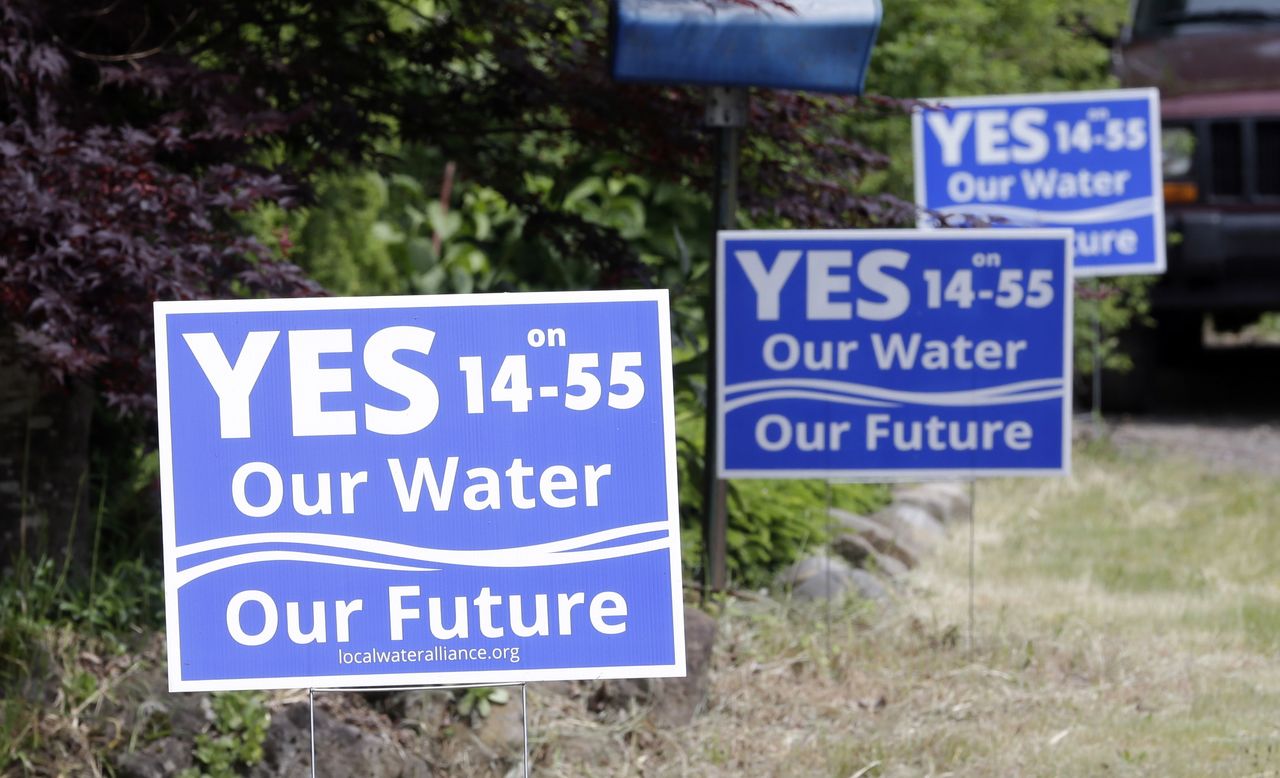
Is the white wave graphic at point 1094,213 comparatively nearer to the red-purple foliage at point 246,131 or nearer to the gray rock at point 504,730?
the red-purple foliage at point 246,131

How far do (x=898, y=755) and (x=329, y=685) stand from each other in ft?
5.72

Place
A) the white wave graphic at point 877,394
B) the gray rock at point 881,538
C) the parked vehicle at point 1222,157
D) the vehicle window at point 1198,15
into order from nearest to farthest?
the white wave graphic at point 877,394 < the gray rock at point 881,538 < the parked vehicle at point 1222,157 < the vehicle window at point 1198,15

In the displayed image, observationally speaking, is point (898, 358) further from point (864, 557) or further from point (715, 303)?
point (864, 557)

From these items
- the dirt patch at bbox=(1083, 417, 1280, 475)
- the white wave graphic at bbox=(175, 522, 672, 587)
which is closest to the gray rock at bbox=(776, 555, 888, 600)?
the white wave graphic at bbox=(175, 522, 672, 587)

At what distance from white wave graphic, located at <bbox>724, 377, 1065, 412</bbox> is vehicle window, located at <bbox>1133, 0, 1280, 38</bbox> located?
19.6 feet

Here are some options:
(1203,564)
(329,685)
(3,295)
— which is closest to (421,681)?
(329,685)

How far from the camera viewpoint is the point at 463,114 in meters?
5.43

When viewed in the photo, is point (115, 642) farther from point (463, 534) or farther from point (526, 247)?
point (526, 247)

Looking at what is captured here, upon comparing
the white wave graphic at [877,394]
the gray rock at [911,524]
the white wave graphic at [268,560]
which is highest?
the white wave graphic at [877,394]

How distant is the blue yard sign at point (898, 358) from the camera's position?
5191 millimetres

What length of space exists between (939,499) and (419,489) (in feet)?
14.3

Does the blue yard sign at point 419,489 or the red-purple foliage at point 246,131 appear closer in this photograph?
the blue yard sign at point 419,489

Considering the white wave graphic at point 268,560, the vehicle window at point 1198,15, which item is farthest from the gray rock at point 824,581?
the vehicle window at point 1198,15

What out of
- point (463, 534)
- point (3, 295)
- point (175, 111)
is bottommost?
point (463, 534)
